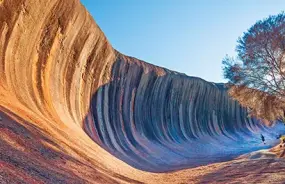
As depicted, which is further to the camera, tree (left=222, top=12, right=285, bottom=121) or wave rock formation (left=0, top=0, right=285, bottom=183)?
tree (left=222, top=12, right=285, bottom=121)

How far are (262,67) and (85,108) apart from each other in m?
12.5

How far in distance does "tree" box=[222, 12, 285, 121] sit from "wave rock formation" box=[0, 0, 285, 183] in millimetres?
5368

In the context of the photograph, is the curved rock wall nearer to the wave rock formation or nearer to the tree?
the wave rock formation

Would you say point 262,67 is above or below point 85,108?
above

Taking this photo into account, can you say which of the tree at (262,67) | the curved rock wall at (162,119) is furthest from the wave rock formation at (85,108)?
the tree at (262,67)

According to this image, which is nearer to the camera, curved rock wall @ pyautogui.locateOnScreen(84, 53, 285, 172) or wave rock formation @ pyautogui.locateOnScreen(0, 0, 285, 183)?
wave rock formation @ pyautogui.locateOnScreen(0, 0, 285, 183)

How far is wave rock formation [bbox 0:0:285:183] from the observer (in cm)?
1012

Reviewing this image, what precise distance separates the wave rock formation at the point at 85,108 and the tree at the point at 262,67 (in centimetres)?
537

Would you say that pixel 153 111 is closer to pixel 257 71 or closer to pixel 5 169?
pixel 257 71

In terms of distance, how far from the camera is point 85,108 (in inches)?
901

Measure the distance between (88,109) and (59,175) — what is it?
15071 millimetres

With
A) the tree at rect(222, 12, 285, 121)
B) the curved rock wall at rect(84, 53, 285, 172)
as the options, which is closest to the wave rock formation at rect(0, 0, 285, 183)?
the curved rock wall at rect(84, 53, 285, 172)

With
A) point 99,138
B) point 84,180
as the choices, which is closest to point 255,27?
point 99,138

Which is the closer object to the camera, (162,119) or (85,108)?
(85,108)
